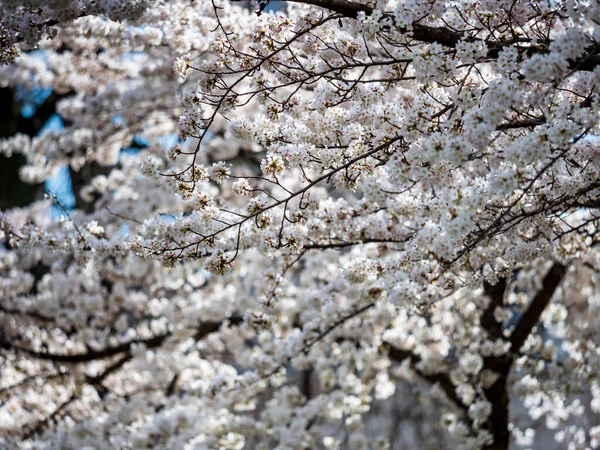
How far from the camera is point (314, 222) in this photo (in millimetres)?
2994

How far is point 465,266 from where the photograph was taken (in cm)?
279

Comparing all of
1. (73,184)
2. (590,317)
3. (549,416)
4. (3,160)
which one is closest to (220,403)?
(590,317)

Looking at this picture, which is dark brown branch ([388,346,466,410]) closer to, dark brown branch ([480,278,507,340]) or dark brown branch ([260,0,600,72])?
dark brown branch ([480,278,507,340])

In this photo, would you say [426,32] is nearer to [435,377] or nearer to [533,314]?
[533,314]

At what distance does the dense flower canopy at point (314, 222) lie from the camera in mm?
2152

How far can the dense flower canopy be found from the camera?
2.15 meters

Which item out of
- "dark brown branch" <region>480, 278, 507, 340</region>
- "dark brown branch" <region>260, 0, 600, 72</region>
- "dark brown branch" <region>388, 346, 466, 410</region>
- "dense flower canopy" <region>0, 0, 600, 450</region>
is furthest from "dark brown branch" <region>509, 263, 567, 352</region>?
"dark brown branch" <region>260, 0, 600, 72</region>

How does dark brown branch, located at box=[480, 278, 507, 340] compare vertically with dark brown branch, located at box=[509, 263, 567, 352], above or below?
above

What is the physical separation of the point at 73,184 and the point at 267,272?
6.82m

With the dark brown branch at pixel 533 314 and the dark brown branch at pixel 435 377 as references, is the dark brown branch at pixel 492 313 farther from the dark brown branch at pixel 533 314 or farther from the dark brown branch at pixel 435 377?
the dark brown branch at pixel 435 377

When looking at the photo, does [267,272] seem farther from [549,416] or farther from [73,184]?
[73,184]

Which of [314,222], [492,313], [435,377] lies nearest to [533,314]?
[492,313]

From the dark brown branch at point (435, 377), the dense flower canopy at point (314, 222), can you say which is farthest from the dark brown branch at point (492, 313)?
the dark brown branch at point (435, 377)

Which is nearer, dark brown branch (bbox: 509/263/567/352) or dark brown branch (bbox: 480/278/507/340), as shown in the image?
dark brown branch (bbox: 509/263/567/352)
